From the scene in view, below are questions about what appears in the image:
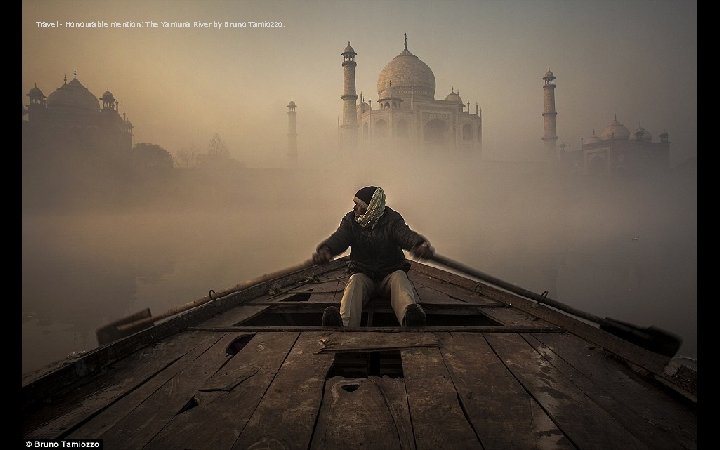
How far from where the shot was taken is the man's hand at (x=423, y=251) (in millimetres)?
3564

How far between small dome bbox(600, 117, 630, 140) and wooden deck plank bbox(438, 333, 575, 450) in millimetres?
57616

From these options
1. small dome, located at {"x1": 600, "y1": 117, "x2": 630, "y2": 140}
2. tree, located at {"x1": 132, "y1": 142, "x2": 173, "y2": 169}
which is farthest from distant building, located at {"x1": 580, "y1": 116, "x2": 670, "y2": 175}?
tree, located at {"x1": 132, "y1": 142, "x2": 173, "y2": 169}

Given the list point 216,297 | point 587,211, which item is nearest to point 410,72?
point 587,211

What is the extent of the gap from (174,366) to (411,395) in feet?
4.65

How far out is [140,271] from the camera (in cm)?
2016

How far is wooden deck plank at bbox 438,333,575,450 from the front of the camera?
1480 millimetres

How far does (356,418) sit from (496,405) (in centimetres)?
66

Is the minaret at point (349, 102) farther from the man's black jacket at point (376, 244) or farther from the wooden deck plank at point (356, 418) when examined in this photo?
the wooden deck plank at point (356, 418)

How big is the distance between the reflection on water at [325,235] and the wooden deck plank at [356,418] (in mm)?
11018

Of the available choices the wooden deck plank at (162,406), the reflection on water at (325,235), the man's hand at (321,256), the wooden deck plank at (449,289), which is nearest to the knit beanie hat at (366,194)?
the man's hand at (321,256)

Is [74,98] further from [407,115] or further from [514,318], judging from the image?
[514,318]

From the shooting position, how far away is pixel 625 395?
6.12 feet
